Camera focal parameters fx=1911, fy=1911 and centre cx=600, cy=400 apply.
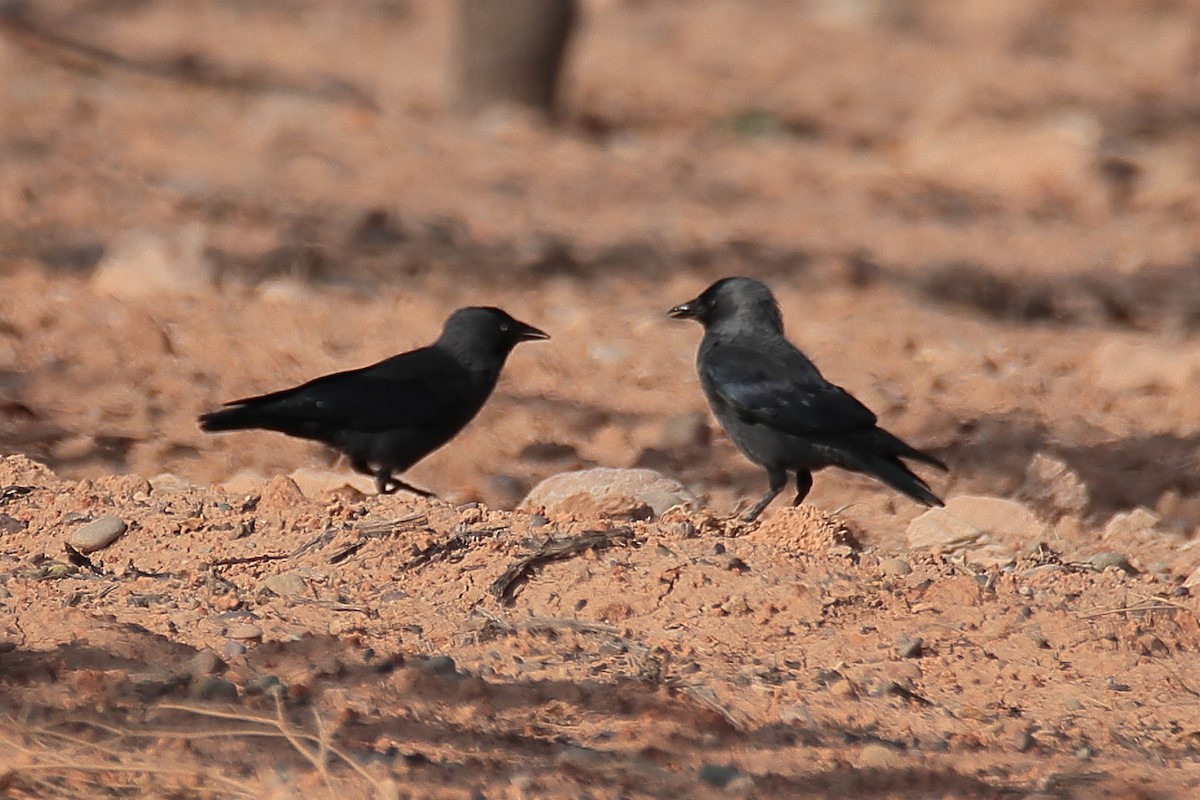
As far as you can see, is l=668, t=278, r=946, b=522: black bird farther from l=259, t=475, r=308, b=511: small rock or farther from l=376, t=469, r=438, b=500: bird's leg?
l=259, t=475, r=308, b=511: small rock

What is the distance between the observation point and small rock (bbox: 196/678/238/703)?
4.24 m

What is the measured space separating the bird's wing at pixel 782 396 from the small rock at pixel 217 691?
278cm

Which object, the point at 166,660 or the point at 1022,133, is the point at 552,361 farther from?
the point at 1022,133

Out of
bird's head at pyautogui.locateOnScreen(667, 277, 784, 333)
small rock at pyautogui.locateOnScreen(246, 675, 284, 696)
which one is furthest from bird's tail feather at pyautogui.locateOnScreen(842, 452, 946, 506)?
small rock at pyautogui.locateOnScreen(246, 675, 284, 696)

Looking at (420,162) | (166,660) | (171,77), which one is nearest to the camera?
(166,660)

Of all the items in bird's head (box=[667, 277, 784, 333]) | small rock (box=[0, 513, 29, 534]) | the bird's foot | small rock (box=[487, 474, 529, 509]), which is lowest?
the bird's foot

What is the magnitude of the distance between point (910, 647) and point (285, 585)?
162cm

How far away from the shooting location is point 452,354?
742 cm

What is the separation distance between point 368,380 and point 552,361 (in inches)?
74.8

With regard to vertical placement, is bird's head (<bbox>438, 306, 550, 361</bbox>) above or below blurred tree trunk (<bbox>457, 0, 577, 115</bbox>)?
below

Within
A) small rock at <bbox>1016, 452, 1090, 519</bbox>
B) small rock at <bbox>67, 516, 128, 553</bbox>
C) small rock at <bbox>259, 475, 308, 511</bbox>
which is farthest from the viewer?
small rock at <bbox>1016, 452, 1090, 519</bbox>

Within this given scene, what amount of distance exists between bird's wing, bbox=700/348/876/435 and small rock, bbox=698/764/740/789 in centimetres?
248

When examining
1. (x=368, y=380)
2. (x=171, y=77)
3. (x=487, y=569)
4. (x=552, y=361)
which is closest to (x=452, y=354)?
(x=368, y=380)

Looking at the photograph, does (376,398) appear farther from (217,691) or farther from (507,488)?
(217,691)
